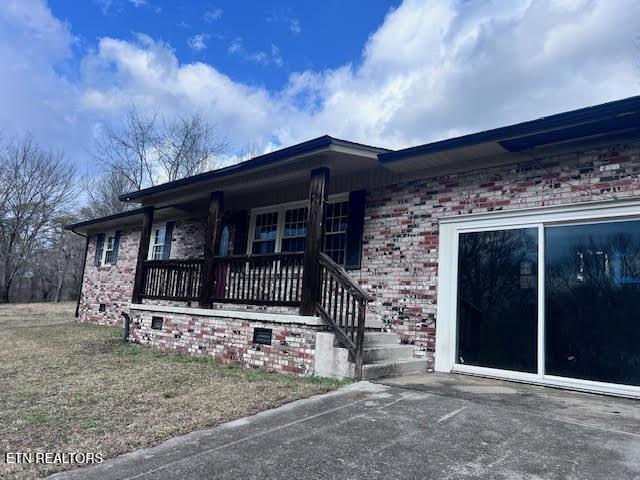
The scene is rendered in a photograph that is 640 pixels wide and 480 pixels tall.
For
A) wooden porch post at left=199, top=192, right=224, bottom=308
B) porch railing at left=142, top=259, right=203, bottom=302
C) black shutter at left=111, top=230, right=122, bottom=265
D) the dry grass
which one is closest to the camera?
the dry grass

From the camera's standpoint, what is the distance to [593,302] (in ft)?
16.7

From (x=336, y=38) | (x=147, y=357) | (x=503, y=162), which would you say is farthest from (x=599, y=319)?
(x=336, y=38)

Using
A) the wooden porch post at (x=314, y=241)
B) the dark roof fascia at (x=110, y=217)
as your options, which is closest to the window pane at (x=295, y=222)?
the wooden porch post at (x=314, y=241)

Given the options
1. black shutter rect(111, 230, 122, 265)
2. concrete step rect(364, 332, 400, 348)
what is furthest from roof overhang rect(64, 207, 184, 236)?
concrete step rect(364, 332, 400, 348)

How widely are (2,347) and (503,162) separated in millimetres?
10102

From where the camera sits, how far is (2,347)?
28.5 ft

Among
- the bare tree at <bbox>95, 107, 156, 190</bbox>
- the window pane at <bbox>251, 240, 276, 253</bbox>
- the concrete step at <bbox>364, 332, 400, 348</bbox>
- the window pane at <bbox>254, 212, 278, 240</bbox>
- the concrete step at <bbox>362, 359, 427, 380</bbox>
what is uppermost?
the bare tree at <bbox>95, 107, 156, 190</bbox>

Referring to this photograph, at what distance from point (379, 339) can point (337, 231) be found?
2.47 meters

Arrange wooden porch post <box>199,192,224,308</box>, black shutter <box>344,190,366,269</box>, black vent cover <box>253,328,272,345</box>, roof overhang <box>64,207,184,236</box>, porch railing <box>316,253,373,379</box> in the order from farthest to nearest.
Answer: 1. roof overhang <box>64,207,184,236</box>
2. wooden porch post <box>199,192,224,308</box>
3. black shutter <box>344,190,366,269</box>
4. black vent cover <box>253,328,272,345</box>
5. porch railing <box>316,253,373,379</box>

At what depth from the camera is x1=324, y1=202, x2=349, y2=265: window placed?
7.95 meters

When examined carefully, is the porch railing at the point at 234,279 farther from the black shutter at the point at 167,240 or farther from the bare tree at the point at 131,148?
the bare tree at the point at 131,148

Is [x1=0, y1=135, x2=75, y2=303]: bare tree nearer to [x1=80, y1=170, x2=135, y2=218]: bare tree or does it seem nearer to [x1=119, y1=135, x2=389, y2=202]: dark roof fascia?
[x1=80, y1=170, x2=135, y2=218]: bare tree

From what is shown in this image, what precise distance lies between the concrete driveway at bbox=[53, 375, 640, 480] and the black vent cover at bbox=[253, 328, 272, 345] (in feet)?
7.06

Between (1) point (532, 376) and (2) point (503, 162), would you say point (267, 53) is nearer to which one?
(2) point (503, 162)
